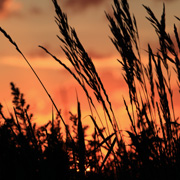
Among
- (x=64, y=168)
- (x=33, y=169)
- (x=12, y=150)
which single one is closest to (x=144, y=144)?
(x=64, y=168)

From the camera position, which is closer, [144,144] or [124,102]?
[144,144]

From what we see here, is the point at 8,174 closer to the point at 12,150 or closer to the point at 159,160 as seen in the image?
the point at 12,150

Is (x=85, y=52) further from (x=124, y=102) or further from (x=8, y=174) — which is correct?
(x=8, y=174)

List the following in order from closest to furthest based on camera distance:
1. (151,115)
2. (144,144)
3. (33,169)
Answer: (33,169)
(144,144)
(151,115)

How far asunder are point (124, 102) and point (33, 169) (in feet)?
2.39

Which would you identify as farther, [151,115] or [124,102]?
[151,115]

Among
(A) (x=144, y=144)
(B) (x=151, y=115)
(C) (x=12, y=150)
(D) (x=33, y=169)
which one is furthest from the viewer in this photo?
(B) (x=151, y=115)

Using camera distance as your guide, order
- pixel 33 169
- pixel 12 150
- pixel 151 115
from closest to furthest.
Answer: pixel 33 169, pixel 12 150, pixel 151 115

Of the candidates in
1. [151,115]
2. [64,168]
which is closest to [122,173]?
[64,168]

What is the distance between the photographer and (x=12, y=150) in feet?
7.22

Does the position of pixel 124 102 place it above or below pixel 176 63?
below

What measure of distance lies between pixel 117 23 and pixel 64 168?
45.9 inches

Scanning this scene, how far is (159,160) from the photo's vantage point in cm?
194

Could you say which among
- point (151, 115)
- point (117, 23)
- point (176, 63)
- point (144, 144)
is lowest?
point (144, 144)
